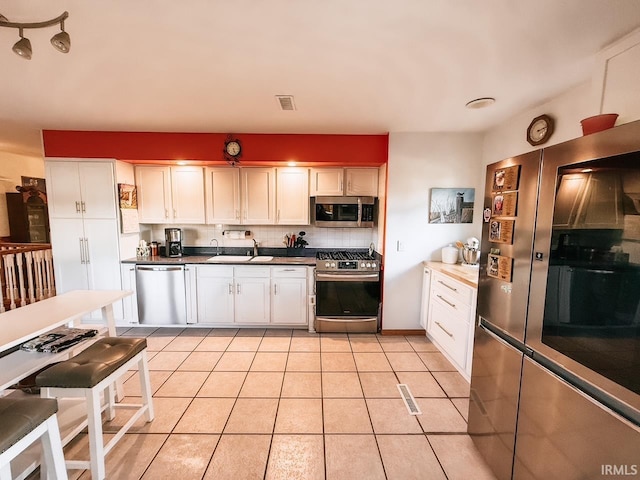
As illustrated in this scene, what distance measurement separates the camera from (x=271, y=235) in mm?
3891

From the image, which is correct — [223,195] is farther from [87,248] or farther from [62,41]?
[62,41]

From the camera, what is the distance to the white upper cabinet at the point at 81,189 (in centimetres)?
309

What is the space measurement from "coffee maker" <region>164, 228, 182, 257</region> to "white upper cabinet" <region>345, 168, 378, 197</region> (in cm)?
241

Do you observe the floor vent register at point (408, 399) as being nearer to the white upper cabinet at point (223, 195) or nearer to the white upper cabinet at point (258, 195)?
the white upper cabinet at point (258, 195)

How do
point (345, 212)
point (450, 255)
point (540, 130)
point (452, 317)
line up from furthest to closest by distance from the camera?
point (345, 212) < point (450, 255) < point (452, 317) < point (540, 130)

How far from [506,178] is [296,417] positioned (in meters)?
2.09

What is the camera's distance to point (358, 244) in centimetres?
387

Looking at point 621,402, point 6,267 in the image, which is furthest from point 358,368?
point 6,267

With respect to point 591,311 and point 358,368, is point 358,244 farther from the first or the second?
point 591,311

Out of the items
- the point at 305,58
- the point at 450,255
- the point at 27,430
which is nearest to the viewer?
the point at 27,430

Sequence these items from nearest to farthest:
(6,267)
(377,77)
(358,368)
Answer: (377,77), (358,368), (6,267)

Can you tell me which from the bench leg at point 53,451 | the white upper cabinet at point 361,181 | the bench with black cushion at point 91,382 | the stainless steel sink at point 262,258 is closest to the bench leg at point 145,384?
the bench with black cushion at point 91,382

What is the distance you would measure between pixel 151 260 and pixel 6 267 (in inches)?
84.6

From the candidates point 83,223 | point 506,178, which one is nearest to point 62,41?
point 506,178
